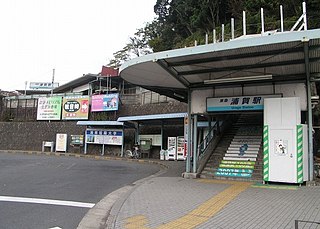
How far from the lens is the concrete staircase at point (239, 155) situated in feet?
38.4

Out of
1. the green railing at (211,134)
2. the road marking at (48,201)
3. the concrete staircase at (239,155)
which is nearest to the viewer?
the road marking at (48,201)

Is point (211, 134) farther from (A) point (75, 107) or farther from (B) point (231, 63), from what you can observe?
(A) point (75, 107)

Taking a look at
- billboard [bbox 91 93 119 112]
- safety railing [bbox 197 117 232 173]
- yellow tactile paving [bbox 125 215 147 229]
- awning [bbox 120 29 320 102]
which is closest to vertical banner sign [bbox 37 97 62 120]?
billboard [bbox 91 93 119 112]

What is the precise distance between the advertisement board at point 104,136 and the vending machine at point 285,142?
577 inches

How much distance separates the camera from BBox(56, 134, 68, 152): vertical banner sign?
88.5 feet

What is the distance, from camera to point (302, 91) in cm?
1054

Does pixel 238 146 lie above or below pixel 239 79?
below

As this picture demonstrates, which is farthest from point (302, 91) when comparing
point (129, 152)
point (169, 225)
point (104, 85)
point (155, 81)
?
point (104, 85)

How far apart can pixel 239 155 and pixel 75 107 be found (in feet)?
68.3

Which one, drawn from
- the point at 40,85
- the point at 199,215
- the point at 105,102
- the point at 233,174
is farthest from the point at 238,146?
the point at 40,85

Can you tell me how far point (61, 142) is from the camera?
27.2m

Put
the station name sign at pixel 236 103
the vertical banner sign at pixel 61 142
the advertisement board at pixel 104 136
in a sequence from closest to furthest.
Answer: the station name sign at pixel 236 103, the advertisement board at pixel 104 136, the vertical banner sign at pixel 61 142

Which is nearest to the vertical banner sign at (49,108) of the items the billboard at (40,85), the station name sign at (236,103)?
the billboard at (40,85)

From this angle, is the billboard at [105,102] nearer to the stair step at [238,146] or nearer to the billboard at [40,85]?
the stair step at [238,146]
